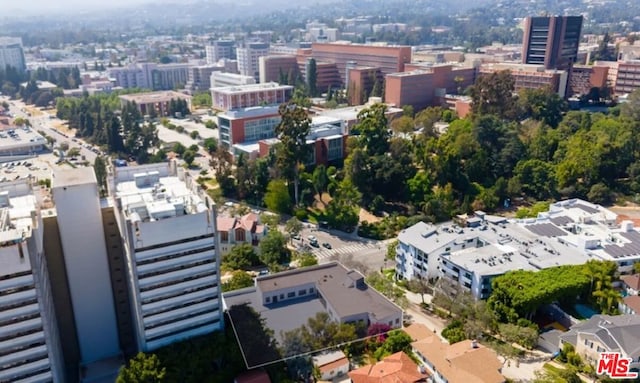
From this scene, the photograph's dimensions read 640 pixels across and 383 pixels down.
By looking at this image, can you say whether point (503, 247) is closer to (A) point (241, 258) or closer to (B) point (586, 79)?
(A) point (241, 258)

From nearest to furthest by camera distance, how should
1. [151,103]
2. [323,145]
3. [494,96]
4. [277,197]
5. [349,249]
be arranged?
[349,249]
[277,197]
[323,145]
[494,96]
[151,103]

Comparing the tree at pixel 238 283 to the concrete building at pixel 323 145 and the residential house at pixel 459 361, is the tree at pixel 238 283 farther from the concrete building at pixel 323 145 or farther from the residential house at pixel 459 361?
the concrete building at pixel 323 145

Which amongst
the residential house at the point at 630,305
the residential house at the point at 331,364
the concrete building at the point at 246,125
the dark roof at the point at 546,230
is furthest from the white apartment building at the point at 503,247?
the concrete building at the point at 246,125

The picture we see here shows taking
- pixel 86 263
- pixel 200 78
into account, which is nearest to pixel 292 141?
pixel 86 263

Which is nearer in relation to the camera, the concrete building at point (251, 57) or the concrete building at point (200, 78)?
the concrete building at point (200, 78)

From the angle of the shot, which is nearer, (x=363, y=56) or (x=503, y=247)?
(x=503, y=247)

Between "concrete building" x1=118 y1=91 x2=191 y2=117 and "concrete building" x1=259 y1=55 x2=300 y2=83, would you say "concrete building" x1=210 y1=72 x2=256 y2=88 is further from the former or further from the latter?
"concrete building" x1=118 y1=91 x2=191 y2=117
